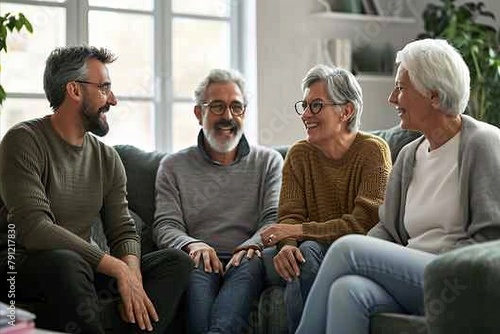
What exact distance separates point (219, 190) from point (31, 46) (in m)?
1.35

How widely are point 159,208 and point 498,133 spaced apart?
1.22 metres

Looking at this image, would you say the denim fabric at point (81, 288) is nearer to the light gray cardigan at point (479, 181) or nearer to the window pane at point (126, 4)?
the light gray cardigan at point (479, 181)

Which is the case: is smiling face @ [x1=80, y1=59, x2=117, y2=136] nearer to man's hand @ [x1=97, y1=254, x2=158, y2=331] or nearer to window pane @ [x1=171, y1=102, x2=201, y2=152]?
man's hand @ [x1=97, y1=254, x2=158, y2=331]

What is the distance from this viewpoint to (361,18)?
4488 millimetres

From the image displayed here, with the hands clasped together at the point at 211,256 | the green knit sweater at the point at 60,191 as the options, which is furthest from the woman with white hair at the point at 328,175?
the green knit sweater at the point at 60,191

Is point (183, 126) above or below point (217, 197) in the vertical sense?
above

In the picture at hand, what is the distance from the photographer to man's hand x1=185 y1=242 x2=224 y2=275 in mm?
Answer: 2684

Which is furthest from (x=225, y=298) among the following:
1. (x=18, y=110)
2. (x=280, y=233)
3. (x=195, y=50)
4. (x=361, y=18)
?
(x=361, y=18)

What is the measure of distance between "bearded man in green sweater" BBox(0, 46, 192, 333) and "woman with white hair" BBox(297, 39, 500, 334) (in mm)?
Answer: 506

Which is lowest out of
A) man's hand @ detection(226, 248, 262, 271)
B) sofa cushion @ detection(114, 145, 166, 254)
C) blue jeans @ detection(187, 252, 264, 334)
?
blue jeans @ detection(187, 252, 264, 334)

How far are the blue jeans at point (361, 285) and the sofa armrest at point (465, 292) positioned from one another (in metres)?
0.28

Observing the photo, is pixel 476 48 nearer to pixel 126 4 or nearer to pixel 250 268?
pixel 126 4

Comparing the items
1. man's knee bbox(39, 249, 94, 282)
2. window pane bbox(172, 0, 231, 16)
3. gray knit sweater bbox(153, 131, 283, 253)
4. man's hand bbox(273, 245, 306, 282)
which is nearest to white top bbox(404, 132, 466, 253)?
man's hand bbox(273, 245, 306, 282)

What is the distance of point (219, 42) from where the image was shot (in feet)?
14.2
